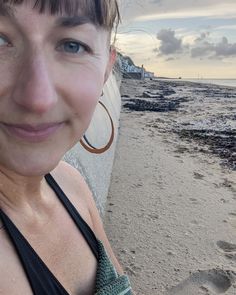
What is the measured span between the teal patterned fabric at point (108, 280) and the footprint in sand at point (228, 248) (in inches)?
102

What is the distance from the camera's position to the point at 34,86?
4.40 feet

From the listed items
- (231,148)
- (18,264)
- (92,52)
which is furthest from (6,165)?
(231,148)

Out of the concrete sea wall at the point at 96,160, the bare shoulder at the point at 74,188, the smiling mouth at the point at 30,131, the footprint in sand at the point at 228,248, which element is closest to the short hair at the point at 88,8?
the smiling mouth at the point at 30,131

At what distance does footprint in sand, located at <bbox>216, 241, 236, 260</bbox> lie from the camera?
4.12 metres

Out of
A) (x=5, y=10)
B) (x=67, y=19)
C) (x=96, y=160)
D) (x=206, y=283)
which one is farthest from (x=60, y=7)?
(x=206, y=283)

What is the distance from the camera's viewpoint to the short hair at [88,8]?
137cm

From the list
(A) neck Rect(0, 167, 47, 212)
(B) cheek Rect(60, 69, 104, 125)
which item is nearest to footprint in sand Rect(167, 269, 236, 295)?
(A) neck Rect(0, 167, 47, 212)

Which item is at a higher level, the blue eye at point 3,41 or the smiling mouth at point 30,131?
the blue eye at point 3,41

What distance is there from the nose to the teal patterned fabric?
0.67 metres

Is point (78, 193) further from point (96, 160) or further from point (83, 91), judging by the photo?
point (96, 160)

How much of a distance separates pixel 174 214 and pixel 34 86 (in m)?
3.84

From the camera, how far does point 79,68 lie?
4.94 ft

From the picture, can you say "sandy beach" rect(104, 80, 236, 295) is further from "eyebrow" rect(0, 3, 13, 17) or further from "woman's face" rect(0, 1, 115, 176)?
"eyebrow" rect(0, 3, 13, 17)

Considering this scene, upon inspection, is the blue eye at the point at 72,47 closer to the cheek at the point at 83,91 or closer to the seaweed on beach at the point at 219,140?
the cheek at the point at 83,91
